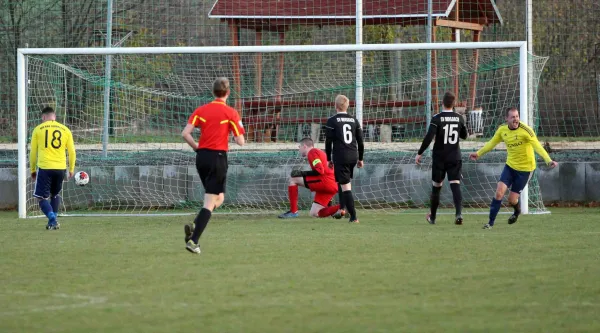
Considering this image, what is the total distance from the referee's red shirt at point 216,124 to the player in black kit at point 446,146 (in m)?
3.90

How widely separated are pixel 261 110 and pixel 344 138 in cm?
459

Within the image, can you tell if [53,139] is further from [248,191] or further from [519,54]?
[519,54]

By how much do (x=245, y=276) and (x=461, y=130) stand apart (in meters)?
6.20

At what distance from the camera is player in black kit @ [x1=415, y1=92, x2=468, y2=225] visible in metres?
Answer: 13.7

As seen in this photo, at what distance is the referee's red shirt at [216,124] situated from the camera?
1037 centimetres

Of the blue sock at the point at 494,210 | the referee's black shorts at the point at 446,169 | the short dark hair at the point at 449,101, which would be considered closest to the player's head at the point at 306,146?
the referee's black shorts at the point at 446,169

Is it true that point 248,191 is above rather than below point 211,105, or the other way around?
below

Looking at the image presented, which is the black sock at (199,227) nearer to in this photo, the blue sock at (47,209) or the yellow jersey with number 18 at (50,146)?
the blue sock at (47,209)

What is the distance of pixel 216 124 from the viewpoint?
10375 millimetres

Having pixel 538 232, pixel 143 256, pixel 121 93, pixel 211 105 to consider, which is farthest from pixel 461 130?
pixel 121 93

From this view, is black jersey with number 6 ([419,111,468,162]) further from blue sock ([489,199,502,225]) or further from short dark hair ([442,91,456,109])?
blue sock ([489,199,502,225])

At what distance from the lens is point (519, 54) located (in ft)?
51.6

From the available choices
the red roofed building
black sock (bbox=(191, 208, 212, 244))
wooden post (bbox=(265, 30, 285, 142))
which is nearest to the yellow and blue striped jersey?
black sock (bbox=(191, 208, 212, 244))

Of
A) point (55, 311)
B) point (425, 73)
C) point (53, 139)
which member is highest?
point (425, 73)
